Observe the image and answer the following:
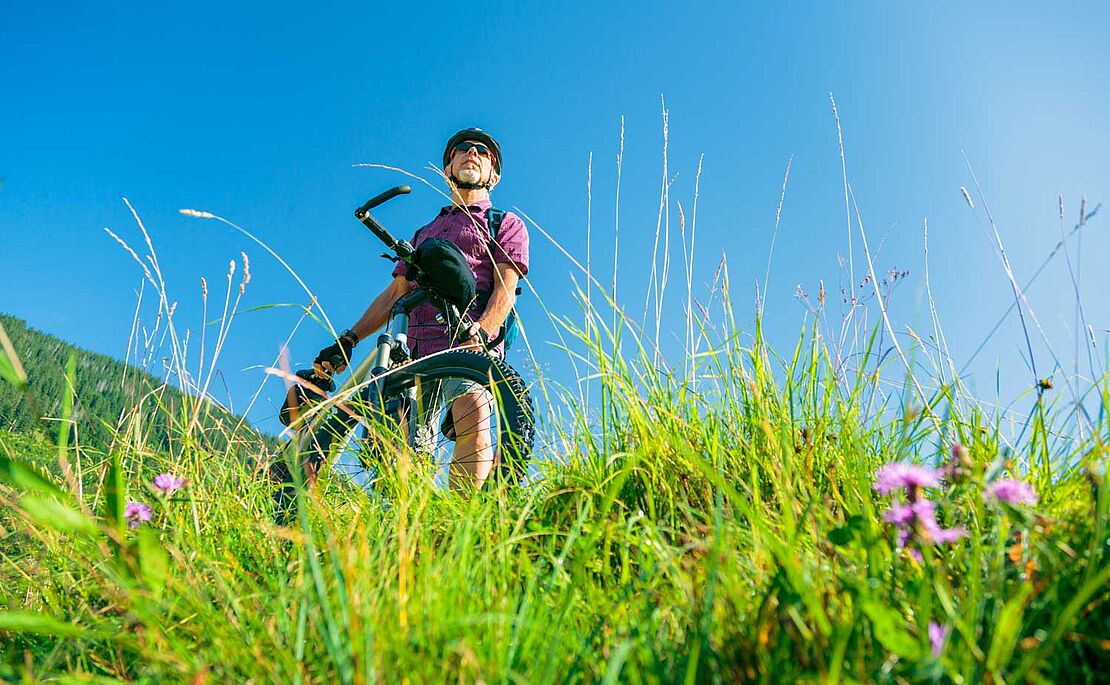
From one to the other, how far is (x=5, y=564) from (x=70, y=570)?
0.26 metres

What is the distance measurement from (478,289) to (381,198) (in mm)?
746

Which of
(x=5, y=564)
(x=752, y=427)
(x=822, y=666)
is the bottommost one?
(x=822, y=666)

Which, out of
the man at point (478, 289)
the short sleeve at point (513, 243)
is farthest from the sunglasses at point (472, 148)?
the short sleeve at point (513, 243)

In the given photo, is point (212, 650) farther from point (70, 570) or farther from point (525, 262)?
point (525, 262)

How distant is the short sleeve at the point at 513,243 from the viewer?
3.74 metres

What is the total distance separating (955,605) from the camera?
988mm

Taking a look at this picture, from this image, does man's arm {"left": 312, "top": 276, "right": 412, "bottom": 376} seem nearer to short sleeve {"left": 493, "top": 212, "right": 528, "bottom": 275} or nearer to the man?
the man

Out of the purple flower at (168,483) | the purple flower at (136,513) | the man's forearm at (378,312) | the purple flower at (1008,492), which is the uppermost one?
the man's forearm at (378,312)

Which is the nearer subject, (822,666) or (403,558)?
(822,666)

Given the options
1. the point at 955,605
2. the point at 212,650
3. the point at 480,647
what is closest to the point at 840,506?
the point at 955,605

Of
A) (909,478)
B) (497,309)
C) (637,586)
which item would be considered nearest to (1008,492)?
(909,478)

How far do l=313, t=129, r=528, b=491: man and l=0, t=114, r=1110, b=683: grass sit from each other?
1.24 m

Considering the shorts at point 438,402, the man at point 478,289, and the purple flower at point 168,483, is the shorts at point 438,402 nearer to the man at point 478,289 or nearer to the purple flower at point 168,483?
the man at point 478,289

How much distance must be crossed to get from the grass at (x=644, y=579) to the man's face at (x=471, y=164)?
2718 mm
